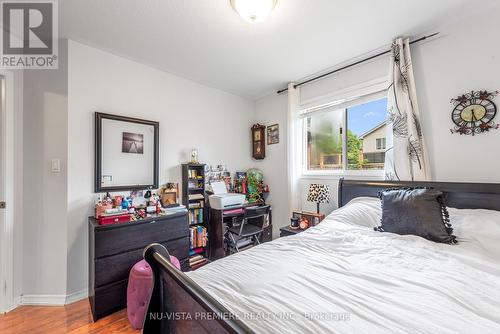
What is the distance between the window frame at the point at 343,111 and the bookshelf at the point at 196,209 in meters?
1.42

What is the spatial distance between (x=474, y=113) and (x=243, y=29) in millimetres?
2052

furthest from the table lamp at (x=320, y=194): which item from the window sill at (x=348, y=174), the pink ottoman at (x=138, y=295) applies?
the pink ottoman at (x=138, y=295)

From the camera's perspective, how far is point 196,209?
2744 mm

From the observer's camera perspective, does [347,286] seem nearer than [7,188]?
Yes

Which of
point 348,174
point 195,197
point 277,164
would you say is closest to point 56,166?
point 195,197

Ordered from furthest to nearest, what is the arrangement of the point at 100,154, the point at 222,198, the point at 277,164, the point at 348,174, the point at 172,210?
the point at 277,164, the point at 222,198, the point at 348,174, the point at 172,210, the point at 100,154

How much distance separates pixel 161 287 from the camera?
991mm

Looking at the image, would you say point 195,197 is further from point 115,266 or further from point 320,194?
point 320,194

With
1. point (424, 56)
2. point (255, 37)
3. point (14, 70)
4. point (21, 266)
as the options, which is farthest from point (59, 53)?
point (424, 56)

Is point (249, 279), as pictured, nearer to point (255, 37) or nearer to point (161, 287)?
point (161, 287)

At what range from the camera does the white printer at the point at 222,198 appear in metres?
2.66

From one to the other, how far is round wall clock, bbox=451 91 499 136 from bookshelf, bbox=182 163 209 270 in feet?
8.66

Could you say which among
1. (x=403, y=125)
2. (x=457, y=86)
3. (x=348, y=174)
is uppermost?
(x=457, y=86)

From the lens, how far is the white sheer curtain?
2.90m
